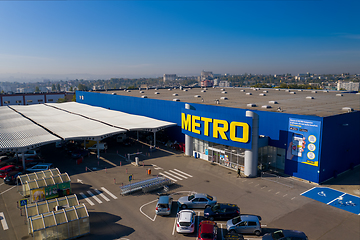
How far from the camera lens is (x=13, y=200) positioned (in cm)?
2078

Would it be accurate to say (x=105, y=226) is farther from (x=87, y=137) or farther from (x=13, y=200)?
(x=87, y=137)

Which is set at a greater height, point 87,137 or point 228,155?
point 87,137

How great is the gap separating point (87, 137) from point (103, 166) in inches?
169

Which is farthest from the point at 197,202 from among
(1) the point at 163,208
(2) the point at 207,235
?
(2) the point at 207,235

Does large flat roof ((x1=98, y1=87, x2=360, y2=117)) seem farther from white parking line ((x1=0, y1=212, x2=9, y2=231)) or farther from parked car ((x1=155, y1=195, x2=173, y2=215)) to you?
white parking line ((x1=0, y1=212, x2=9, y2=231))

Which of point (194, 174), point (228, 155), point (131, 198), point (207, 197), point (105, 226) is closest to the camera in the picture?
point (105, 226)

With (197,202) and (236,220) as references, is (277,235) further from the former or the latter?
(197,202)

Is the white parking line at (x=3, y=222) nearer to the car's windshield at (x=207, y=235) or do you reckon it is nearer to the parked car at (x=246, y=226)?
the car's windshield at (x=207, y=235)

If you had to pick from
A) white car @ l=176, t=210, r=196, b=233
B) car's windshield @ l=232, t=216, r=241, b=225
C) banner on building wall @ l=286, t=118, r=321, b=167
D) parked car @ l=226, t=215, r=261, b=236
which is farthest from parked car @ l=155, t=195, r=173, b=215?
banner on building wall @ l=286, t=118, r=321, b=167

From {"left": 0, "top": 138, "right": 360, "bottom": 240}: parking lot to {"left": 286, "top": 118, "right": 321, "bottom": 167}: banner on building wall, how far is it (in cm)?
261

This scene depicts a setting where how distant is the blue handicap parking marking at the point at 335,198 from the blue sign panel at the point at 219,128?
740cm

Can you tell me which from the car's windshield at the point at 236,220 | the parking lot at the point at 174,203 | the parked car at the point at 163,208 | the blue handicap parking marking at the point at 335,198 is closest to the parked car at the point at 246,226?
the car's windshield at the point at 236,220

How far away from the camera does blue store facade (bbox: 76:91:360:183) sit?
24.7 meters

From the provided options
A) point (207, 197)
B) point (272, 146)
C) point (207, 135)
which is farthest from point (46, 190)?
point (272, 146)
